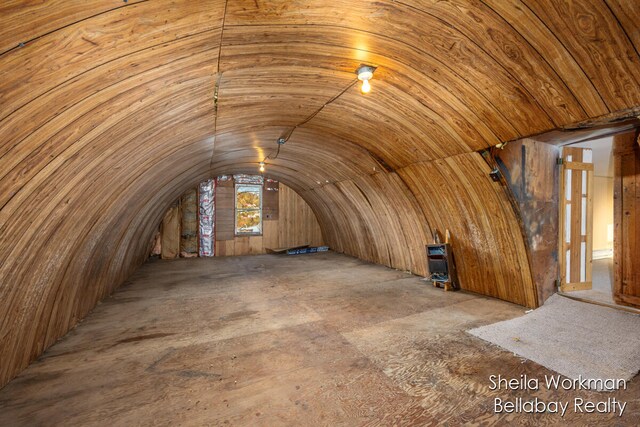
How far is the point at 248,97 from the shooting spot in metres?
3.81

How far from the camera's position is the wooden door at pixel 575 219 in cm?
509

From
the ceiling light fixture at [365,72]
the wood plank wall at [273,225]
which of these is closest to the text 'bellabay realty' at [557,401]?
the ceiling light fixture at [365,72]

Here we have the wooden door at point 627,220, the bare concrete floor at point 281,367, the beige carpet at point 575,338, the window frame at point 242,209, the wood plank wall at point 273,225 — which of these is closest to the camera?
the bare concrete floor at point 281,367

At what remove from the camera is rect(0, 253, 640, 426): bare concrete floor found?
243 centimetres

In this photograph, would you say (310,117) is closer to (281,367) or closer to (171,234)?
(281,367)

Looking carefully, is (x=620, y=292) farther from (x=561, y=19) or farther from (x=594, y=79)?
(x=561, y=19)

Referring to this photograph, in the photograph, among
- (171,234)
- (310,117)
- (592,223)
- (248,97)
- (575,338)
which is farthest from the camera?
(171,234)

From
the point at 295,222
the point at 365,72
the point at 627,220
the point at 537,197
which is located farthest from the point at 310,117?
the point at 295,222

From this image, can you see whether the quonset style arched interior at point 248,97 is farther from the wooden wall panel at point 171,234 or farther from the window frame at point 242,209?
the window frame at point 242,209

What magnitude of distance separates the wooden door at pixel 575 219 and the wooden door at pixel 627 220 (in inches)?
23.7

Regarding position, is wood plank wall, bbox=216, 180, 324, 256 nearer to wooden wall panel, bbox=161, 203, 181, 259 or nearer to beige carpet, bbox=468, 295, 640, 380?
wooden wall panel, bbox=161, 203, 181, 259

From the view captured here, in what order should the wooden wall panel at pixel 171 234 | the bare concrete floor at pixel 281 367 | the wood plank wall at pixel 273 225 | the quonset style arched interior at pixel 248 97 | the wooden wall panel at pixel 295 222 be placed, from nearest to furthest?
the quonset style arched interior at pixel 248 97
the bare concrete floor at pixel 281 367
the wooden wall panel at pixel 171 234
the wood plank wall at pixel 273 225
the wooden wall panel at pixel 295 222

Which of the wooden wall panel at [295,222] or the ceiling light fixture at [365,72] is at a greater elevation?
the ceiling light fixture at [365,72]

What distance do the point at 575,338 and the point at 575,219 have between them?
8.46 feet
